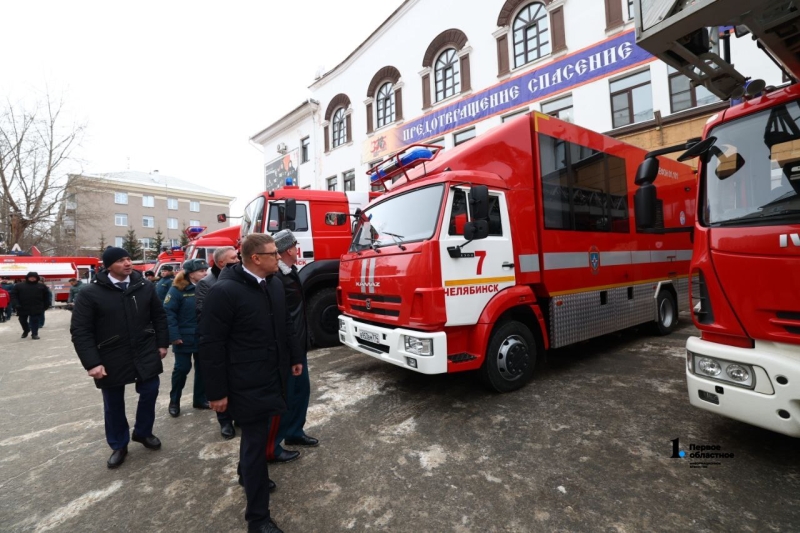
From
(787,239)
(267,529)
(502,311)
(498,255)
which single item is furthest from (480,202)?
(267,529)

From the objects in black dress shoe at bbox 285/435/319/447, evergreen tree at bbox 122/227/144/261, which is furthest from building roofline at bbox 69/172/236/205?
black dress shoe at bbox 285/435/319/447

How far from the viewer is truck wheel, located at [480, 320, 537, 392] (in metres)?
3.97

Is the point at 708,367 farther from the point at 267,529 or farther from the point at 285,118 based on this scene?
the point at 285,118

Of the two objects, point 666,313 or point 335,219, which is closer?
point 666,313

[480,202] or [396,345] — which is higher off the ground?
[480,202]

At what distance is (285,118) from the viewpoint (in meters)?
22.2

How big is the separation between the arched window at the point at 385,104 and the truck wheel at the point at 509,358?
15.2 m

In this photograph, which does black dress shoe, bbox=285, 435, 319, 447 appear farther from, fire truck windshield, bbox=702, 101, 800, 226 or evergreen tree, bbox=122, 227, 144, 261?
evergreen tree, bbox=122, 227, 144, 261

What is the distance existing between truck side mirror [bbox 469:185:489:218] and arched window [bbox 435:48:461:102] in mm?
12753

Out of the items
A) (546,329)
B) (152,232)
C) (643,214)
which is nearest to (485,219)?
(643,214)

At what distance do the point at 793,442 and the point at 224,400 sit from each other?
165 inches

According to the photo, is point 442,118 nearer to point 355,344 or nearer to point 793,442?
point 355,344

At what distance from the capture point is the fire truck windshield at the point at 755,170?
2463 millimetres
